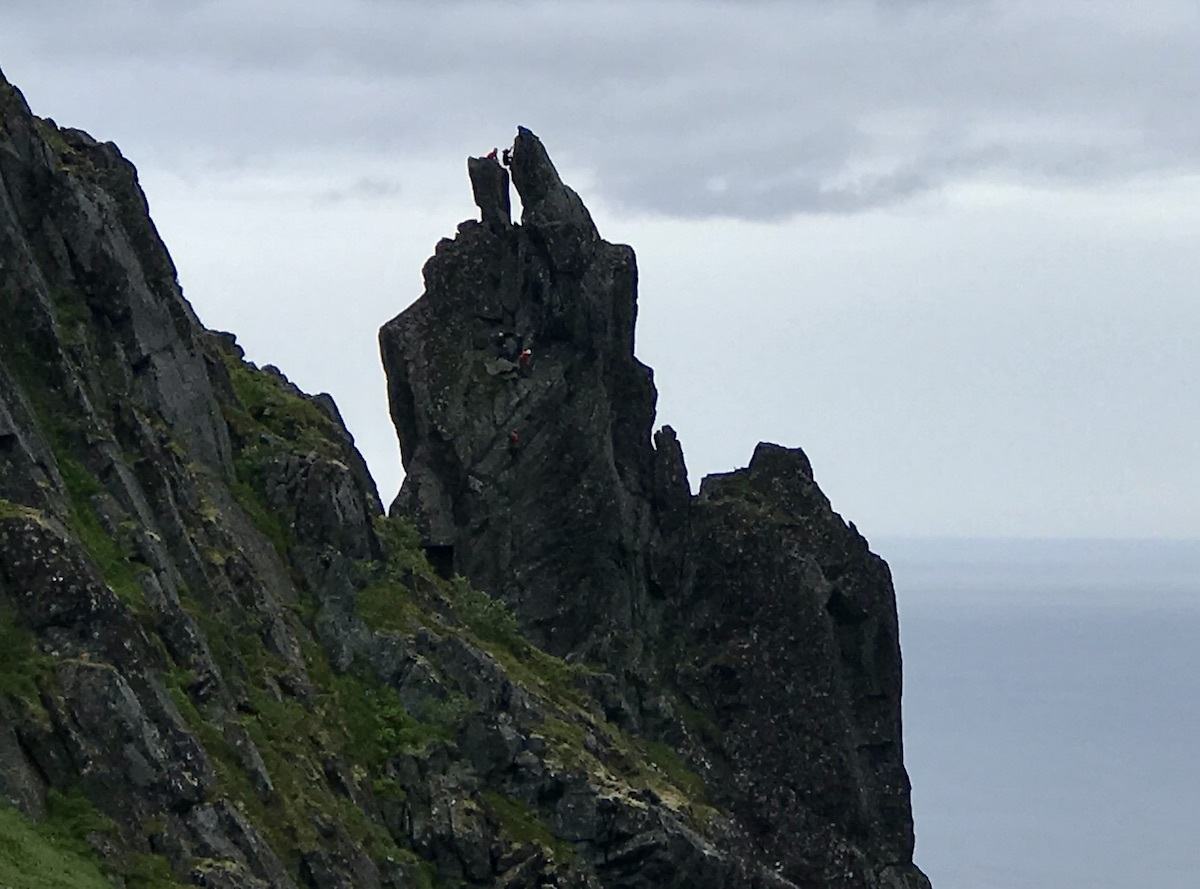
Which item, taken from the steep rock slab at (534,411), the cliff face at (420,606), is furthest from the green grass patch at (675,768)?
the steep rock slab at (534,411)

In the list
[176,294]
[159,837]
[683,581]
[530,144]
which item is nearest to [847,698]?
[683,581]

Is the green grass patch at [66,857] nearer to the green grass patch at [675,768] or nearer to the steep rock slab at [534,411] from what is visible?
the green grass patch at [675,768]

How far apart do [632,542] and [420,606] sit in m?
18.3

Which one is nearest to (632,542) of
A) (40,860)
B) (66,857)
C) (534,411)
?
(534,411)

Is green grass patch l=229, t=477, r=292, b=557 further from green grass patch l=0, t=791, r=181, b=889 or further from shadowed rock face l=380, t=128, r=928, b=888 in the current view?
shadowed rock face l=380, t=128, r=928, b=888

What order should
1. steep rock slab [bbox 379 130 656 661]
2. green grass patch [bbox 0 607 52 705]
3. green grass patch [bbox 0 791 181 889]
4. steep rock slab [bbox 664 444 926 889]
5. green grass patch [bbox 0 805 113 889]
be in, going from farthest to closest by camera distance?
steep rock slab [bbox 379 130 656 661]
steep rock slab [bbox 664 444 926 889]
green grass patch [bbox 0 607 52 705]
green grass patch [bbox 0 791 181 889]
green grass patch [bbox 0 805 113 889]

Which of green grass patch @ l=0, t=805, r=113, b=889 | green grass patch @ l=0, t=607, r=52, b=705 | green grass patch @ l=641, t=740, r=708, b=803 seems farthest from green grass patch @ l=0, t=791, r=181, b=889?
green grass patch @ l=641, t=740, r=708, b=803

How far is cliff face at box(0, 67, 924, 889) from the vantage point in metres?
45.2

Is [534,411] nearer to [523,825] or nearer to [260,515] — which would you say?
[260,515]

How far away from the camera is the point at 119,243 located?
196 feet

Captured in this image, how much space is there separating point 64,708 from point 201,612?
9.92 metres

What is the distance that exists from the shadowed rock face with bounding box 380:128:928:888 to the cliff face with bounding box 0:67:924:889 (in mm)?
132

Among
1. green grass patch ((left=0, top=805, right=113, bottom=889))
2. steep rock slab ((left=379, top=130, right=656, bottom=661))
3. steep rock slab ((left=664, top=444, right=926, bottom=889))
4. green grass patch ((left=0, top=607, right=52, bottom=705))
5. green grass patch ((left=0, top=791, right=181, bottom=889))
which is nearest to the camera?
green grass patch ((left=0, top=805, right=113, bottom=889))

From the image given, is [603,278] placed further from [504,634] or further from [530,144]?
[504,634]
